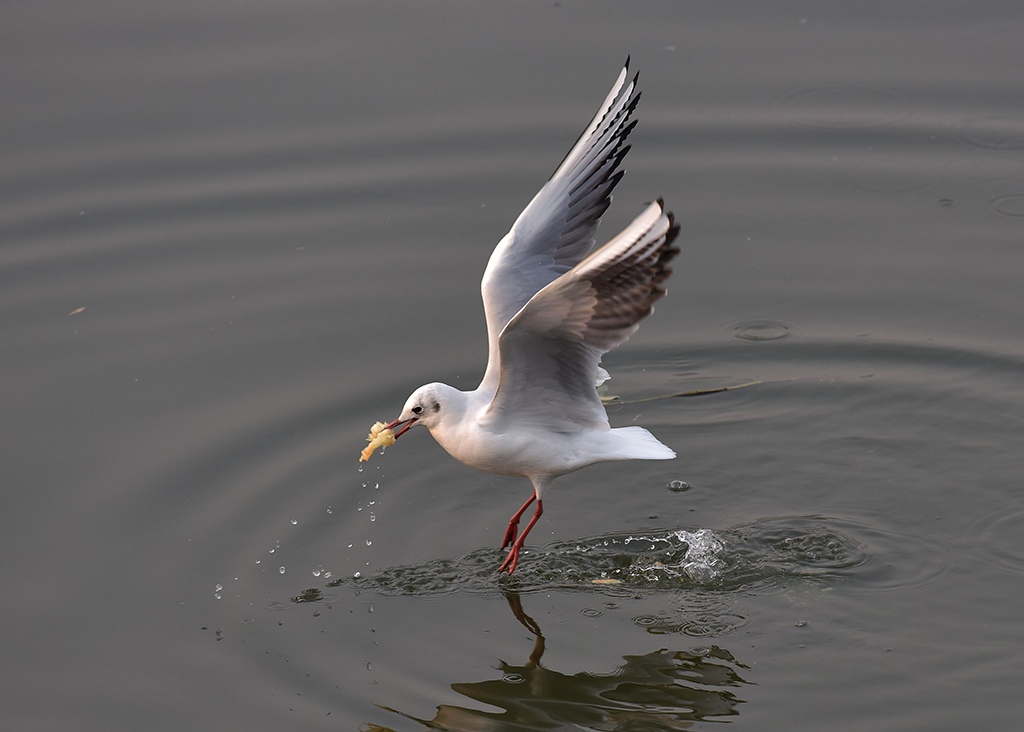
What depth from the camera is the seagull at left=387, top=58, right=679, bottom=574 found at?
18.8 ft

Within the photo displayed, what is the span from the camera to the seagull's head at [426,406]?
6141 millimetres

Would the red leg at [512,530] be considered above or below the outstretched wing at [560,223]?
below

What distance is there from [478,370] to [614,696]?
8.65 ft

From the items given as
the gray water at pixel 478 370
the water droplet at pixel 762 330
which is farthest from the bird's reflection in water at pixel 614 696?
the water droplet at pixel 762 330

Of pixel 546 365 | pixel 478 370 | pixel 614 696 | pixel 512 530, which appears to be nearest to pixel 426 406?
pixel 546 365

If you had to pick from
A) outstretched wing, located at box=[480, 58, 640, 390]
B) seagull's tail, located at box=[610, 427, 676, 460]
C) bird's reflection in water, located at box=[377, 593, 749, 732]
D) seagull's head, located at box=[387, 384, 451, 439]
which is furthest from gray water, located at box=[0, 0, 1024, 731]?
outstretched wing, located at box=[480, 58, 640, 390]

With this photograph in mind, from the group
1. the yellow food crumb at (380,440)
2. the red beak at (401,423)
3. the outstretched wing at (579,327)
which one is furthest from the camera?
the red beak at (401,423)

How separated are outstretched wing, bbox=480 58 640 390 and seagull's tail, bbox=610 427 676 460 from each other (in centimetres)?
65

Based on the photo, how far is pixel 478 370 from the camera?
755 centimetres

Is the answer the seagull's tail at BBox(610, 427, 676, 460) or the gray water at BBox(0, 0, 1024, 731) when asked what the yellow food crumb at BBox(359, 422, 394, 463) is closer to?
the gray water at BBox(0, 0, 1024, 731)

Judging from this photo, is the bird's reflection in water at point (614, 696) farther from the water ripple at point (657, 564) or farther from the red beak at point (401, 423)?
the red beak at point (401, 423)

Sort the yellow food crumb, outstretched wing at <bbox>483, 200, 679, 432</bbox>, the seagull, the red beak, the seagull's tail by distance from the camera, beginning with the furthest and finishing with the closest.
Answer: the red beak, the yellow food crumb, the seagull's tail, the seagull, outstretched wing at <bbox>483, 200, 679, 432</bbox>

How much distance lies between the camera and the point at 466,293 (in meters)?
8.30

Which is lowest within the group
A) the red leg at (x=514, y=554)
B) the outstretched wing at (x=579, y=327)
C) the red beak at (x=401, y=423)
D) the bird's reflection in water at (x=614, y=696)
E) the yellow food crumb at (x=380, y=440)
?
the bird's reflection in water at (x=614, y=696)
